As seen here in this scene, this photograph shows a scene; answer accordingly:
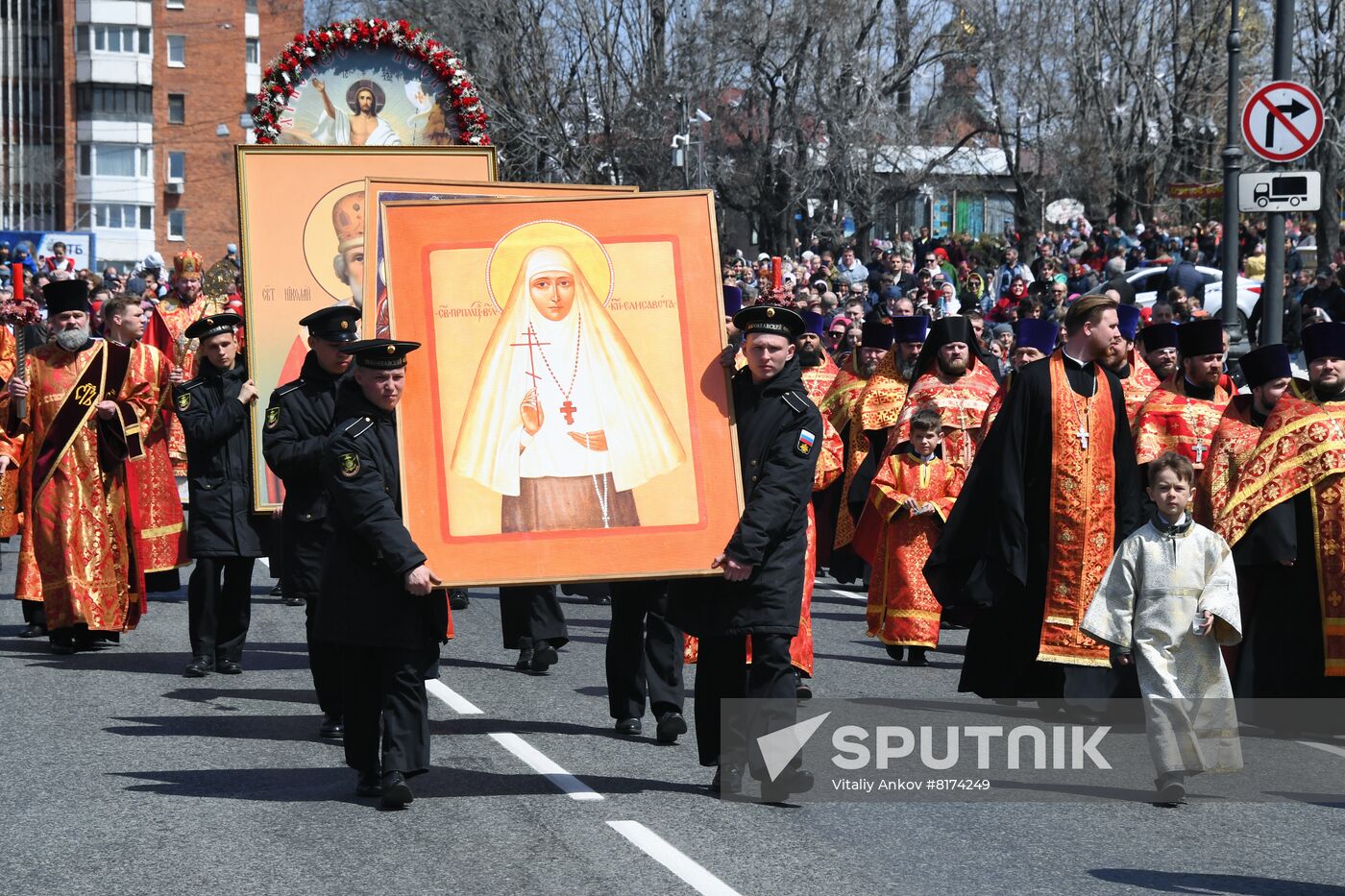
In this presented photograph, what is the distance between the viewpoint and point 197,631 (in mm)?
11273

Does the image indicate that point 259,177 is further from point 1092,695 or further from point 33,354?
point 1092,695

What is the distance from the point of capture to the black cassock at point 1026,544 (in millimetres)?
9922

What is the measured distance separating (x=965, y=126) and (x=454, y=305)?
1799 inches

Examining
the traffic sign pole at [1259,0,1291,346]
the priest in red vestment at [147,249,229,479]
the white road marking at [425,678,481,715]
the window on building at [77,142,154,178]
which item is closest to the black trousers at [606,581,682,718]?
the white road marking at [425,678,481,715]

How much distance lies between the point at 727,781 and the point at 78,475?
18.1ft

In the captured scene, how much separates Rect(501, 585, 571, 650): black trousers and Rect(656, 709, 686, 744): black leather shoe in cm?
210

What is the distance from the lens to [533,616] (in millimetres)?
11281

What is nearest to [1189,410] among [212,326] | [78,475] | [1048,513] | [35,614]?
[1048,513]

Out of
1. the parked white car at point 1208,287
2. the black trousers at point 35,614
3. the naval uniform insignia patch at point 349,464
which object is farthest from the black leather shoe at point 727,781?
the parked white car at point 1208,287

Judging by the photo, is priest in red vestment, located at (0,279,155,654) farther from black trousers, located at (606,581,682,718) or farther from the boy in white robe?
the boy in white robe

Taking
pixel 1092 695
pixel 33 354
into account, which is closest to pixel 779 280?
pixel 33 354

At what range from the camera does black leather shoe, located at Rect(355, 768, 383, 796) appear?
8.00 m

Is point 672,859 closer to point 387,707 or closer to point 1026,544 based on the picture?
point 387,707

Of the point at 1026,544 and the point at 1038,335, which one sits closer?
the point at 1026,544
